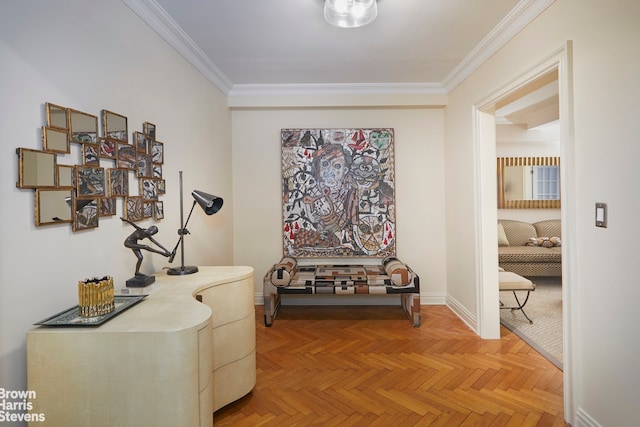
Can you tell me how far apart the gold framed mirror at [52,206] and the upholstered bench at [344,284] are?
2.08 metres

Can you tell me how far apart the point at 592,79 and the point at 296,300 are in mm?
3398

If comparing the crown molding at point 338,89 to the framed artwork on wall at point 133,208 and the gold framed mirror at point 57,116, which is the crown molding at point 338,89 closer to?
the framed artwork on wall at point 133,208

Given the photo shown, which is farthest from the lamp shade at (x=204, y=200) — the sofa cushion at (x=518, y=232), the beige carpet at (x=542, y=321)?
the sofa cushion at (x=518, y=232)

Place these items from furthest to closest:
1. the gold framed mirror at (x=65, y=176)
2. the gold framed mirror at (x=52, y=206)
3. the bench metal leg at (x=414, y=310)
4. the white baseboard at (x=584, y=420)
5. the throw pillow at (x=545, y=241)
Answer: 1. the throw pillow at (x=545, y=241)
2. the bench metal leg at (x=414, y=310)
3. the white baseboard at (x=584, y=420)
4. the gold framed mirror at (x=65, y=176)
5. the gold framed mirror at (x=52, y=206)

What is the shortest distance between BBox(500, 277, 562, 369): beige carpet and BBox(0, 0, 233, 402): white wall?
323 cm

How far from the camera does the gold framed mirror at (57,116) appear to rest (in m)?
1.42

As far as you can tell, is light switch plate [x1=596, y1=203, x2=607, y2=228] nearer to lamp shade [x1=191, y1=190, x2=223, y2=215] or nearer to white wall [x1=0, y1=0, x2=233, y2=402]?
lamp shade [x1=191, y1=190, x2=223, y2=215]

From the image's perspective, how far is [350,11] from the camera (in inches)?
81.7

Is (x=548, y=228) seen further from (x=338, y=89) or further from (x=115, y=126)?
(x=115, y=126)

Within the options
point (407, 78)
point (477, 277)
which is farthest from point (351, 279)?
point (407, 78)

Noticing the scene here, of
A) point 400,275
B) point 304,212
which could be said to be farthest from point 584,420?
point 304,212

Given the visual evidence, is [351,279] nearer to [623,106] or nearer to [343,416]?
[343,416]

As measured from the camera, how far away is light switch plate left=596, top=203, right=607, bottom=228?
1.63 metres

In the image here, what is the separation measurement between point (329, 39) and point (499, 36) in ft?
4.41
